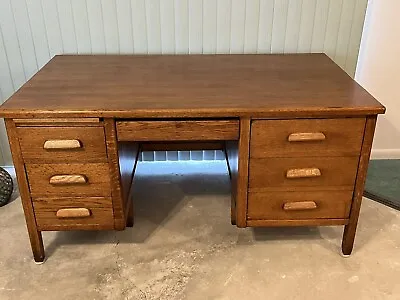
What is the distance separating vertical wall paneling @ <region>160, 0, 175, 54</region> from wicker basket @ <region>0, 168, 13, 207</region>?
2.94ft

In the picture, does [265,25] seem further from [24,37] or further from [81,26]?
[24,37]

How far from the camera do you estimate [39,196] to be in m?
1.44

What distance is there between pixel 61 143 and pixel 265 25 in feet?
3.44

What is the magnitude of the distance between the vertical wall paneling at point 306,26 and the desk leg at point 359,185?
27.4 inches

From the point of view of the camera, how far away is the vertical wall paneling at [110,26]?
1822mm

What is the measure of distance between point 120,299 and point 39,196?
0.44 metres

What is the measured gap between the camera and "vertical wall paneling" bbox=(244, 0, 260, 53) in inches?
72.8

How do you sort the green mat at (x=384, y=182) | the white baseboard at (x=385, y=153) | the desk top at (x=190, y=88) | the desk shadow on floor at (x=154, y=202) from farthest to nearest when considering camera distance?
the white baseboard at (x=385, y=153)
the green mat at (x=384, y=182)
the desk shadow on floor at (x=154, y=202)
the desk top at (x=190, y=88)

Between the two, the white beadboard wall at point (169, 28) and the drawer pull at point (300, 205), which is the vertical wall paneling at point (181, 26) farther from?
the drawer pull at point (300, 205)

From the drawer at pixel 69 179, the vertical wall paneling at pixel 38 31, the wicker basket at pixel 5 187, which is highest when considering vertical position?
the vertical wall paneling at pixel 38 31

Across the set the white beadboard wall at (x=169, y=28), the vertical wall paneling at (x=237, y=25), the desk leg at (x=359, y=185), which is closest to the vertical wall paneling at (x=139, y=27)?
the white beadboard wall at (x=169, y=28)

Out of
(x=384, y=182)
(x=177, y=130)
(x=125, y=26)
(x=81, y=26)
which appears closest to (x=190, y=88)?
(x=177, y=130)

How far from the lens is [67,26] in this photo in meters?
1.86

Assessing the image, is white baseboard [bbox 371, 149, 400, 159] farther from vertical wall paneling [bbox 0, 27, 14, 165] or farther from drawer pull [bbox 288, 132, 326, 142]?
vertical wall paneling [bbox 0, 27, 14, 165]
